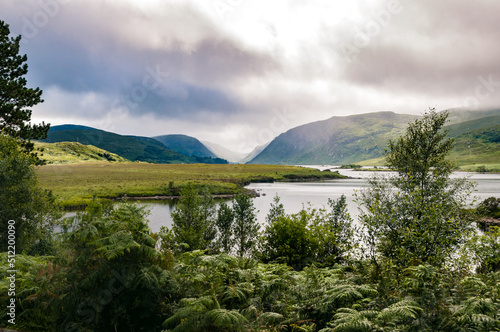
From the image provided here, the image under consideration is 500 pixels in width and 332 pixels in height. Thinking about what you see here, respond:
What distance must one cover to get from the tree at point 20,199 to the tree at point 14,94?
166 inches

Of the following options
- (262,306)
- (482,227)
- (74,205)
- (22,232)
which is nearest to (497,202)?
(482,227)

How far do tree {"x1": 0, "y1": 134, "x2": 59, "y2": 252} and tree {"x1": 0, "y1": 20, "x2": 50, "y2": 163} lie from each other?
4216 mm

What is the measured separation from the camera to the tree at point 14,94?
2352 centimetres

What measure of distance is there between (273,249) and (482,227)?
54517 mm

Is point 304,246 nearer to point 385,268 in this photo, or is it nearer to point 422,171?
point 422,171

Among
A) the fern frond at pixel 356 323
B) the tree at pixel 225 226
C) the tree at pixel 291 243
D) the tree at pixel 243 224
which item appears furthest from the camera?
the tree at pixel 243 224

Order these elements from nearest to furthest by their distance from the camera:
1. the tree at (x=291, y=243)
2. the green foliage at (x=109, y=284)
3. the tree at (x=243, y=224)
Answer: the green foliage at (x=109, y=284) → the tree at (x=291, y=243) → the tree at (x=243, y=224)

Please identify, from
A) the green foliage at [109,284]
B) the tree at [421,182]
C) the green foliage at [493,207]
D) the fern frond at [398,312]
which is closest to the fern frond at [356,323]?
the fern frond at [398,312]

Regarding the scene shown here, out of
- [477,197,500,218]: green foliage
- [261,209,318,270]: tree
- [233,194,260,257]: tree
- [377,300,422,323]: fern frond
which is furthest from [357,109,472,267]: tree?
[477,197,500,218]: green foliage

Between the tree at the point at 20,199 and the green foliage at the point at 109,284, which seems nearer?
the green foliage at the point at 109,284

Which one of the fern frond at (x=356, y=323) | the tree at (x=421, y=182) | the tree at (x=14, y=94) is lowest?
the fern frond at (x=356, y=323)

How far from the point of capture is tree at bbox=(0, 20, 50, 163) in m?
23.5

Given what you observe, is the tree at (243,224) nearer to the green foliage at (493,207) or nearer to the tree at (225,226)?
the tree at (225,226)

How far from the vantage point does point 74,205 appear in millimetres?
68938
